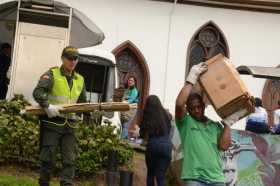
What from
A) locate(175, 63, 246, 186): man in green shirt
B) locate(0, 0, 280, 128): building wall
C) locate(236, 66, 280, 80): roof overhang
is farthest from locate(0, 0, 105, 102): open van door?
locate(175, 63, 246, 186): man in green shirt

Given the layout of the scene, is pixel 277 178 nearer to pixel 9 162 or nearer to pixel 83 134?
pixel 83 134

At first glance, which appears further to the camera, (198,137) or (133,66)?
(133,66)

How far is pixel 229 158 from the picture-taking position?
1382cm

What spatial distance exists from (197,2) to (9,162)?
12.3 metres

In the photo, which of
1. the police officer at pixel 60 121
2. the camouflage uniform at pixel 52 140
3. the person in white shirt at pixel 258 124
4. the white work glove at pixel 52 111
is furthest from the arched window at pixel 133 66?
the white work glove at pixel 52 111

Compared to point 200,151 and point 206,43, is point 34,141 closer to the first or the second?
point 200,151

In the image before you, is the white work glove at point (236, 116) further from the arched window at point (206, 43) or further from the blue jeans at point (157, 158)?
the arched window at point (206, 43)

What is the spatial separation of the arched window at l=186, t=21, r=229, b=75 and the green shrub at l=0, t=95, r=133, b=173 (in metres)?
10.1

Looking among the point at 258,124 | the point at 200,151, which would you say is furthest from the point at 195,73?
the point at 258,124

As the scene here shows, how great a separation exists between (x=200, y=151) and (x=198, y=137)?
6.3 inches

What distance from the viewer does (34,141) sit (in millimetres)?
12969

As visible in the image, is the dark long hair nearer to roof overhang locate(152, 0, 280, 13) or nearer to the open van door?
the open van door

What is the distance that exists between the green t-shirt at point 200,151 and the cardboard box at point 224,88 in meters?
0.28

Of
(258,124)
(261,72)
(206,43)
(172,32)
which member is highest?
(172,32)
